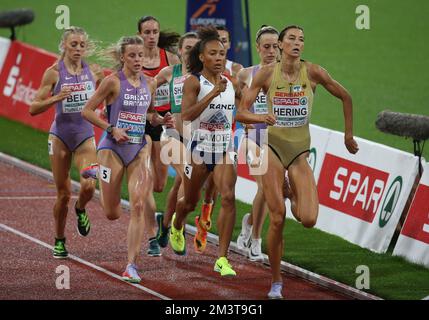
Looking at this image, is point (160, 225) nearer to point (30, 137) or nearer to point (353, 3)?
point (30, 137)

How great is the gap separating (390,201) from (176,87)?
284cm

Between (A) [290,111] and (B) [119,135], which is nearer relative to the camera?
(A) [290,111]

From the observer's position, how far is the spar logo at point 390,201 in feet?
44.7

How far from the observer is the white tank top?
12000mm

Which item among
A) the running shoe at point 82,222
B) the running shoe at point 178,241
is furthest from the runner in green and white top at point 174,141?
the running shoe at point 82,222

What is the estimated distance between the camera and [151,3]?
30.2 metres

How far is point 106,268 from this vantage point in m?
12.8

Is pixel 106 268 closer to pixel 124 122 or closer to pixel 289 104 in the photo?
pixel 124 122

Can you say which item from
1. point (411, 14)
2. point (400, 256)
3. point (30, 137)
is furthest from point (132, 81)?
point (411, 14)

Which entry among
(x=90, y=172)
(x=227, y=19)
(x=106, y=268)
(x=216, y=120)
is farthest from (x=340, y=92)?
(x=227, y=19)

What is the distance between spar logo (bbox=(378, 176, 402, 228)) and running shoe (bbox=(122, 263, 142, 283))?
134 inches

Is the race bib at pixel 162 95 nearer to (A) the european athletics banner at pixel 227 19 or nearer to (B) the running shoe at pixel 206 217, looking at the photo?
(B) the running shoe at pixel 206 217
